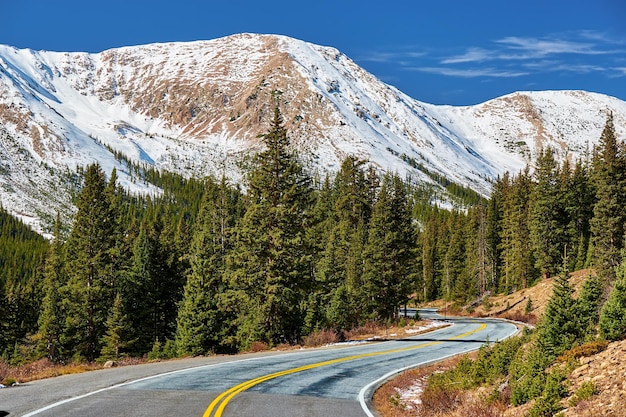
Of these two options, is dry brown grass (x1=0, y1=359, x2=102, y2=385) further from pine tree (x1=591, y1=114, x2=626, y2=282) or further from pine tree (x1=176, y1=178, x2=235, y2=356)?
pine tree (x1=591, y1=114, x2=626, y2=282)

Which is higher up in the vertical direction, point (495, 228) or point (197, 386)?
point (495, 228)

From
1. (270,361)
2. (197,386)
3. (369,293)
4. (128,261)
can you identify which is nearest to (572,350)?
(197,386)

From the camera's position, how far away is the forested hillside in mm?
32375

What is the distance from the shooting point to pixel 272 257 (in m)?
31.9

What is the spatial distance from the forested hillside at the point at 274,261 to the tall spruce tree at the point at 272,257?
0.28 feet

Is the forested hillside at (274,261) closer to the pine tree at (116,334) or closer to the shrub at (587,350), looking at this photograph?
the pine tree at (116,334)

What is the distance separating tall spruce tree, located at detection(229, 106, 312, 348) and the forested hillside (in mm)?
86

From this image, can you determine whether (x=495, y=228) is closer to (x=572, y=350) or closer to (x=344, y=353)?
(x=344, y=353)

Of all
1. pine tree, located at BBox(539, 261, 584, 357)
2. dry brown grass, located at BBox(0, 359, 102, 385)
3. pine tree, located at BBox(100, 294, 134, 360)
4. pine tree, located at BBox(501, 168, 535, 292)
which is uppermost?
pine tree, located at BBox(501, 168, 535, 292)

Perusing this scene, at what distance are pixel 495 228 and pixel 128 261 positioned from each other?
5449 centimetres

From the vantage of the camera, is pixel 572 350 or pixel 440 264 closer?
pixel 572 350

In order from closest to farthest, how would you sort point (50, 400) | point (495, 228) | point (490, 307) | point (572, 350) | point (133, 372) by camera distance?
point (50, 400) < point (572, 350) < point (133, 372) < point (490, 307) < point (495, 228)

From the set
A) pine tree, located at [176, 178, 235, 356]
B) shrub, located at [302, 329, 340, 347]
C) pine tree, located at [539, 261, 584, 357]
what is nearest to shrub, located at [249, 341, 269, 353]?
shrub, located at [302, 329, 340, 347]

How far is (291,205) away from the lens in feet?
109
